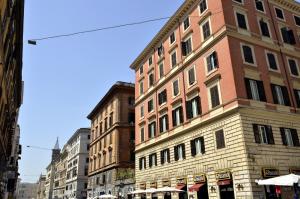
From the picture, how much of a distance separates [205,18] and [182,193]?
17.6m

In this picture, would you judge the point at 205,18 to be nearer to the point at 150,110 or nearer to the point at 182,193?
the point at 150,110

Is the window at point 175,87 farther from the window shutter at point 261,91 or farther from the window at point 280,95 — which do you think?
the window at point 280,95

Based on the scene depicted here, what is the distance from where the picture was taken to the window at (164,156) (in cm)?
3145

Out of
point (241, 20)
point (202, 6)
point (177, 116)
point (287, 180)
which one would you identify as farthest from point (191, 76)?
point (287, 180)

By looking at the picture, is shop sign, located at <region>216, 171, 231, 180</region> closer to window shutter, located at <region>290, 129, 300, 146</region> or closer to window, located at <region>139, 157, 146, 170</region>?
window shutter, located at <region>290, 129, 300, 146</region>

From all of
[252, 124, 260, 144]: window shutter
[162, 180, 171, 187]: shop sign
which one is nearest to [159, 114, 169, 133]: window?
[162, 180, 171, 187]: shop sign

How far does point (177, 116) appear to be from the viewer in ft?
101

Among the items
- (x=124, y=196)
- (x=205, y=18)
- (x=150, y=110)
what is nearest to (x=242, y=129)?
(x=205, y=18)

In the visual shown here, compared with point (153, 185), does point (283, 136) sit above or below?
above

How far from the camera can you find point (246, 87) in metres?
23.7

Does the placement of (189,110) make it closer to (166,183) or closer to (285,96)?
(166,183)

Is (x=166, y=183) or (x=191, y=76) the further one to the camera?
Result: (x=166, y=183)

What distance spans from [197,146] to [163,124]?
7694mm

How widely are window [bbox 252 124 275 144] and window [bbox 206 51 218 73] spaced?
660 cm
